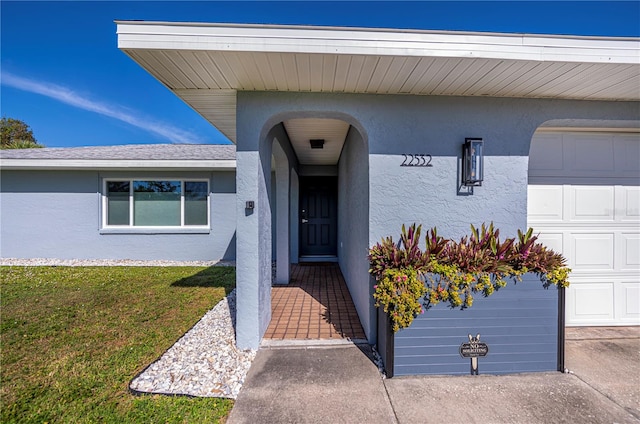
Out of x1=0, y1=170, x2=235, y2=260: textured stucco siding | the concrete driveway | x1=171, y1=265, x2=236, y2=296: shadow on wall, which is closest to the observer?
the concrete driveway

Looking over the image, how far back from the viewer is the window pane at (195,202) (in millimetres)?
7332

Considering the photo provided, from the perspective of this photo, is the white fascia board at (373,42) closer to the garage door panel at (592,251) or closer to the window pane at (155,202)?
the garage door panel at (592,251)

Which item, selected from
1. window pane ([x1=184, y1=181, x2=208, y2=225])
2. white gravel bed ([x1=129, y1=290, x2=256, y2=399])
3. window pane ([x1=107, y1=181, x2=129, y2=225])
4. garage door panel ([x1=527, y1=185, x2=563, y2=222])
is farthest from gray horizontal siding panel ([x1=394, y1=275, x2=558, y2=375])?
window pane ([x1=107, y1=181, x2=129, y2=225])

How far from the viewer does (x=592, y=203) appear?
10.9 feet

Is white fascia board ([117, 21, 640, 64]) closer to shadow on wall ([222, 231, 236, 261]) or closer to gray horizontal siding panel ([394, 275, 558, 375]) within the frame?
gray horizontal siding panel ([394, 275, 558, 375])

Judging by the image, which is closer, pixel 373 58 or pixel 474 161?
pixel 373 58

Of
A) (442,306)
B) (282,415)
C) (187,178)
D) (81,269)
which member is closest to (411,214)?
(442,306)

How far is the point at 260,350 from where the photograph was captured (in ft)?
9.32

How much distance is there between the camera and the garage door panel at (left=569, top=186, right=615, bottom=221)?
3.32m

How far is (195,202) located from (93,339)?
4.75 m

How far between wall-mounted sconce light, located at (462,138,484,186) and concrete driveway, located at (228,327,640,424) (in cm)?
192

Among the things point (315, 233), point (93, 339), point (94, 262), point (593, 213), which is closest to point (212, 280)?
point (93, 339)

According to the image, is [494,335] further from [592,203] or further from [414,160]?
[592,203]

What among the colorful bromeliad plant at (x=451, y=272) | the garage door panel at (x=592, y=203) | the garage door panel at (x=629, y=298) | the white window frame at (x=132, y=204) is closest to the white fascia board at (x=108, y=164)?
the white window frame at (x=132, y=204)
